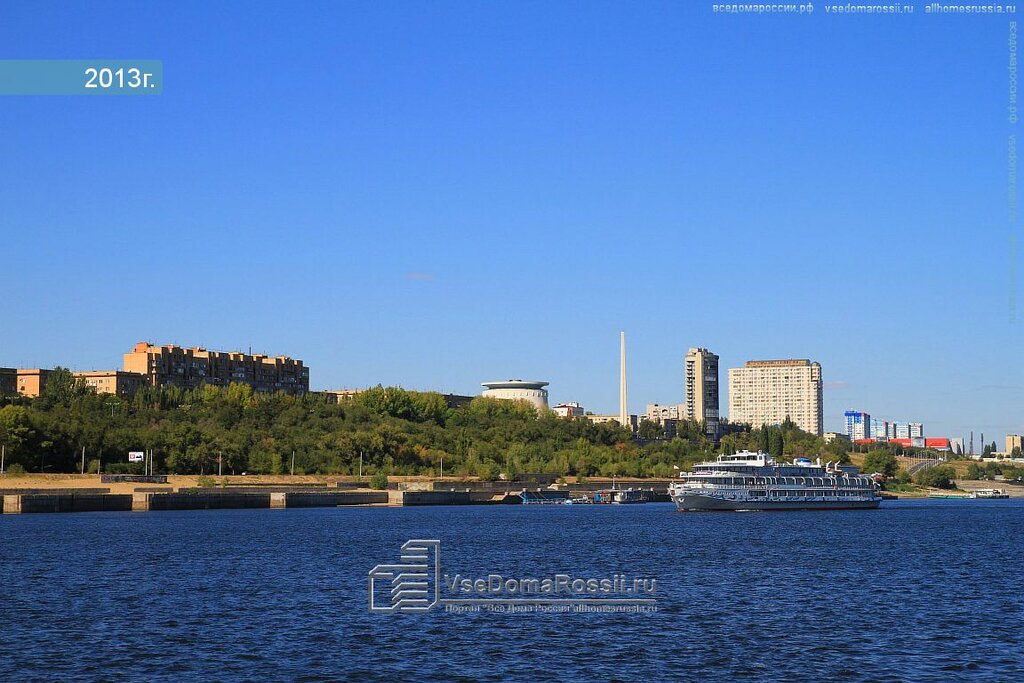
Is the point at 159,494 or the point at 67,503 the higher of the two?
the point at 159,494

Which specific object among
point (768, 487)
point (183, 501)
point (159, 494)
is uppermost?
point (768, 487)

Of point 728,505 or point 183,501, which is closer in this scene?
point 183,501

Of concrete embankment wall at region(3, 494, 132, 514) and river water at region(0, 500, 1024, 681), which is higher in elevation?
concrete embankment wall at region(3, 494, 132, 514)

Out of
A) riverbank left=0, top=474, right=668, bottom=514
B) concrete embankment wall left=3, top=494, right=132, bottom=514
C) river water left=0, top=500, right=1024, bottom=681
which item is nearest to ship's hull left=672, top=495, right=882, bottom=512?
riverbank left=0, top=474, right=668, bottom=514

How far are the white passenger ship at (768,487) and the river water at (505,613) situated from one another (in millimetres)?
61272

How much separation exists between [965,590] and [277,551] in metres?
48.1

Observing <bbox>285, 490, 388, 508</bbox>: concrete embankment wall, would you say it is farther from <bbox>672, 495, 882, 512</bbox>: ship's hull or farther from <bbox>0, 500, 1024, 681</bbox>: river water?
<bbox>0, 500, 1024, 681</bbox>: river water

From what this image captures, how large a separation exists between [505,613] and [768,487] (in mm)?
127447

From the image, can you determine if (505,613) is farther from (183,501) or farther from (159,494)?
(183,501)

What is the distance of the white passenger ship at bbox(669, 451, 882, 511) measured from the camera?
176m

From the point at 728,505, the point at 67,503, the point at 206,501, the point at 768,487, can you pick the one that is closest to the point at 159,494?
the point at 206,501

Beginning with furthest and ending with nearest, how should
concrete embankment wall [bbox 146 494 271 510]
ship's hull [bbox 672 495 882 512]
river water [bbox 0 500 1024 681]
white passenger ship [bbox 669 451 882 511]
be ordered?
1. white passenger ship [bbox 669 451 882 511]
2. ship's hull [bbox 672 495 882 512]
3. concrete embankment wall [bbox 146 494 271 510]
4. river water [bbox 0 500 1024 681]

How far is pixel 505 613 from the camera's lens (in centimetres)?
5900

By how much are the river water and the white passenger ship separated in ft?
201
